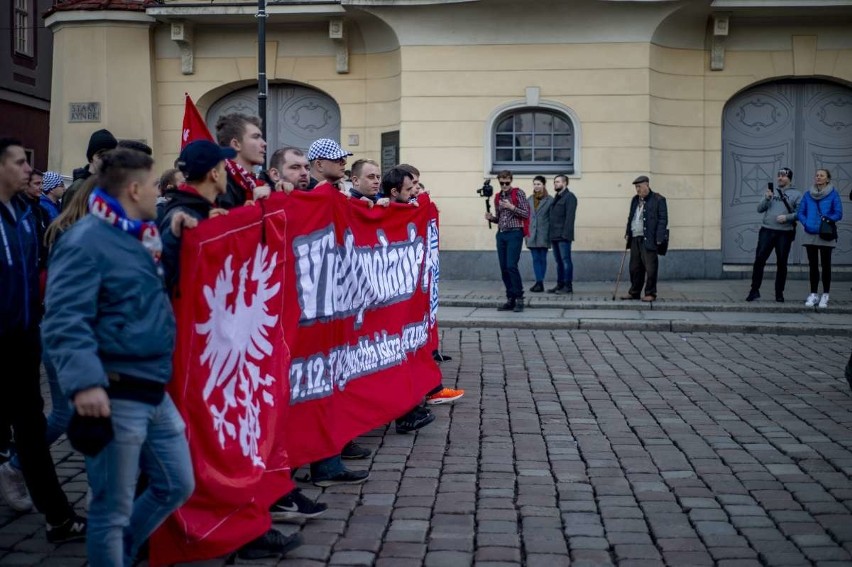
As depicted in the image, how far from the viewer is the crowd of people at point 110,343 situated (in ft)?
13.8

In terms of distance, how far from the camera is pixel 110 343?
431 cm

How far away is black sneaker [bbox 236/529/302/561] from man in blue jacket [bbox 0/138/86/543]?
A: 853 mm

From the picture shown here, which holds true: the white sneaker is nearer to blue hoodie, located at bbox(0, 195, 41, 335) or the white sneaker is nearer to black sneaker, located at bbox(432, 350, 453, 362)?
blue hoodie, located at bbox(0, 195, 41, 335)

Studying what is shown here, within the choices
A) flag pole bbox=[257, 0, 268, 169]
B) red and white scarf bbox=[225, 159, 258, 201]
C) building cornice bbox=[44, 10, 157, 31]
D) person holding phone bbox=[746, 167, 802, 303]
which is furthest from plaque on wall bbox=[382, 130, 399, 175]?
red and white scarf bbox=[225, 159, 258, 201]

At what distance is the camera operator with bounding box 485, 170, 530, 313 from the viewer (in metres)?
16.4

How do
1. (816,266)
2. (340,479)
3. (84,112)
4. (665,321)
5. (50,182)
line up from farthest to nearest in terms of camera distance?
(84,112) → (816,266) → (665,321) → (50,182) → (340,479)

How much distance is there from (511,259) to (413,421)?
27.7ft

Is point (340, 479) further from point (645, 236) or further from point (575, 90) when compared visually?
point (575, 90)

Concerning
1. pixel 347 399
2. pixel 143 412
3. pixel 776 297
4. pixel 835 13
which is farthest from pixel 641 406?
pixel 835 13

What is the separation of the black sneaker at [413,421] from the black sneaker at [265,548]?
290cm

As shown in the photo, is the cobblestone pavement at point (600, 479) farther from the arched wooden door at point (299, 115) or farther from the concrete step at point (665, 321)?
the arched wooden door at point (299, 115)

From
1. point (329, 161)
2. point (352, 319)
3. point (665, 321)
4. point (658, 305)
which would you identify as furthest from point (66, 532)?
point (658, 305)

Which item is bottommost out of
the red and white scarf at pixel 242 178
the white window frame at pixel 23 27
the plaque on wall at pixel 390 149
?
the red and white scarf at pixel 242 178

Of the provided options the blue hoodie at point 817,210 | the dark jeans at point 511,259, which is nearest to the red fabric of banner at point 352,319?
the dark jeans at point 511,259
